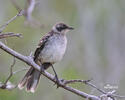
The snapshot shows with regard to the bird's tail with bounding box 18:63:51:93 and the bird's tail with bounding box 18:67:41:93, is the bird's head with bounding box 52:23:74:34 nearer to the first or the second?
the bird's tail with bounding box 18:63:51:93

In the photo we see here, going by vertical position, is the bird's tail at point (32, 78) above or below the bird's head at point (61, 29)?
below

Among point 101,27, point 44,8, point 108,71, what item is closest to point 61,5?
point 44,8

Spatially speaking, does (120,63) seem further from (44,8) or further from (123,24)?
(44,8)

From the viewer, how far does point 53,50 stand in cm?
559

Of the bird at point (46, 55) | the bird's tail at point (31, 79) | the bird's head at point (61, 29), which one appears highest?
the bird's head at point (61, 29)

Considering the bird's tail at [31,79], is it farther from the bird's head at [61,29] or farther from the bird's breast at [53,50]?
the bird's head at [61,29]

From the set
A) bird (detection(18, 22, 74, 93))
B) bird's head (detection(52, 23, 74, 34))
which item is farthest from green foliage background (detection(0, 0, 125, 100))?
bird (detection(18, 22, 74, 93))

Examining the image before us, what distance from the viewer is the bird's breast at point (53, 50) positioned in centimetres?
554

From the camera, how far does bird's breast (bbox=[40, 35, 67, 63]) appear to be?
5.54m

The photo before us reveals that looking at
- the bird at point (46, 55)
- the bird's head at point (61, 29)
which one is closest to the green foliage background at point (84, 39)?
the bird's head at point (61, 29)

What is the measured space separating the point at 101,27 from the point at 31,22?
1961 mm

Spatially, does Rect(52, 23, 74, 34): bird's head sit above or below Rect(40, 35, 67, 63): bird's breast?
above

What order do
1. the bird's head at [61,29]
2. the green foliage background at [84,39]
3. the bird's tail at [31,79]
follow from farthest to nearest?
the green foliage background at [84,39] → the bird's head at [61,29] → the bird's tail at [31,79]

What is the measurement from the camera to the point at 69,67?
22.0ft
